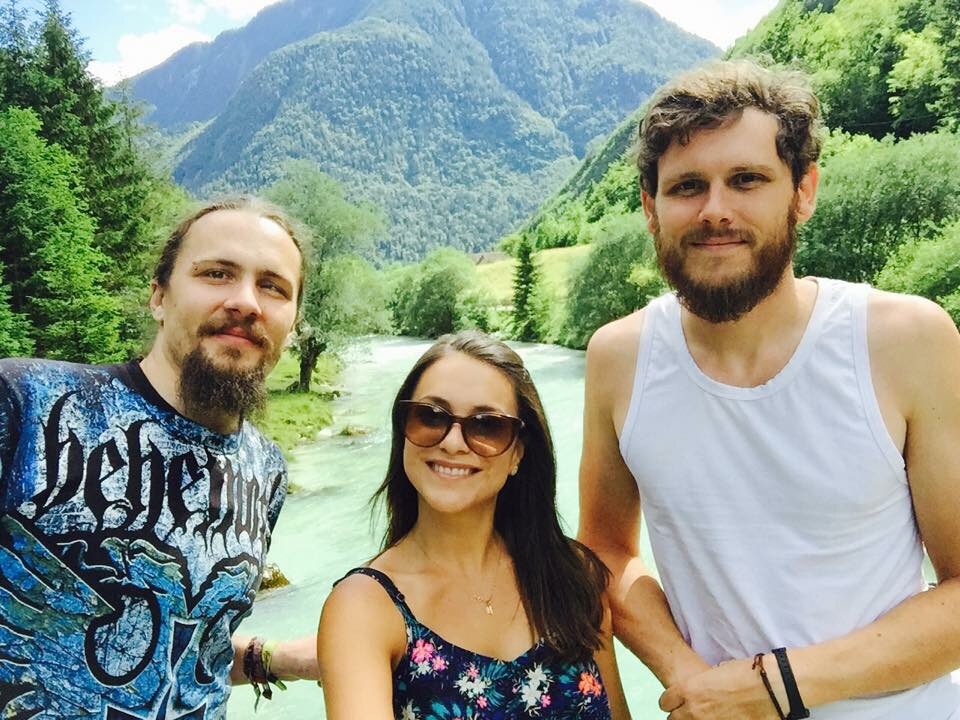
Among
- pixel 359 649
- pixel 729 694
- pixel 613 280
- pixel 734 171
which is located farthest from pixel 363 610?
pixel 613 280

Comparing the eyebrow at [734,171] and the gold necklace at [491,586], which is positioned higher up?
the eyebrow at [734,171]

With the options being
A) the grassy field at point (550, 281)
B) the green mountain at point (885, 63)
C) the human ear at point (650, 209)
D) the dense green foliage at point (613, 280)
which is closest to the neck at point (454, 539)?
the human ear at point (650, 209)

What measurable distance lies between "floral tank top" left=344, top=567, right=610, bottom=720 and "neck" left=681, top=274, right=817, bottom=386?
2.74 ft

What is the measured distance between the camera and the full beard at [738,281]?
1.66 metres

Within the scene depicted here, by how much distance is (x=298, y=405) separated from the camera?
21.4m

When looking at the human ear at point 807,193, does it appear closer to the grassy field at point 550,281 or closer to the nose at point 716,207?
the nose at point 716,207

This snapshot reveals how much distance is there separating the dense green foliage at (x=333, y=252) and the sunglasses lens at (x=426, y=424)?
23.2m

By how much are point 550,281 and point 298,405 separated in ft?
104

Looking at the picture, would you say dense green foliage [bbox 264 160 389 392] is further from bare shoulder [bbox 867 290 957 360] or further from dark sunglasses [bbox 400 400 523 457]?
bare shoulder [bbox 867 290 957 360]

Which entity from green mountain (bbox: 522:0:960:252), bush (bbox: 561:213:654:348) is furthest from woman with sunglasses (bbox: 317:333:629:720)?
bush (bbox: 561:213:654:348)

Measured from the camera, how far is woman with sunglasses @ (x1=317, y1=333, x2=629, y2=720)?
165 centimetres

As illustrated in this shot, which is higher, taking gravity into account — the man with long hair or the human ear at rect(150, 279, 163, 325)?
the human ear at rect(150, 279, 163, 325)

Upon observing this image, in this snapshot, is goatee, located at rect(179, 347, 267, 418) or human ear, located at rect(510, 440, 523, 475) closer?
goatee, located at rect(179, 347, 267, 418)

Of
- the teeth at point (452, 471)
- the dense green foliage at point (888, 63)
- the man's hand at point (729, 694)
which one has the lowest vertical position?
the man's hand at point (729, 694)
